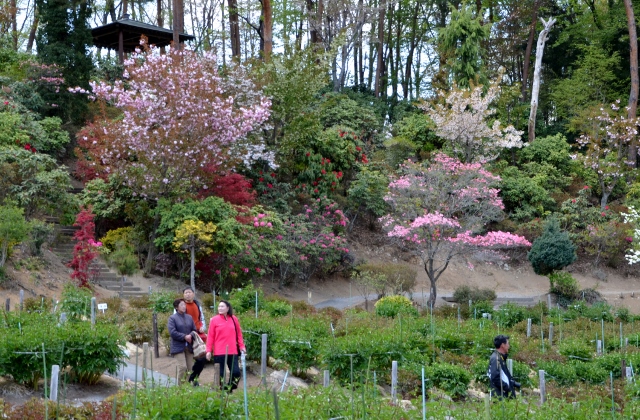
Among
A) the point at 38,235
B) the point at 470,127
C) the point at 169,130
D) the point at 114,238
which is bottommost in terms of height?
the point at 114,238

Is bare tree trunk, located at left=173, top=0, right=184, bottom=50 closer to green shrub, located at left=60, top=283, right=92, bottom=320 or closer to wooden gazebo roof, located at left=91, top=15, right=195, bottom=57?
wooden gazebo roof, located at left=91, top=15, right=195, bottom=57

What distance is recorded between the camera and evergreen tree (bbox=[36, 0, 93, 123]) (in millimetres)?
27078

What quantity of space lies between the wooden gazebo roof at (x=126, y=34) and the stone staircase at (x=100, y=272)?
1084 cm

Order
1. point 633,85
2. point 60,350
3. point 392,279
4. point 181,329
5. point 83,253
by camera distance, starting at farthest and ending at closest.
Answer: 1. point 633,85
2. point 392,279
3. point 83,253
4. point 181,329
5. point 60,350

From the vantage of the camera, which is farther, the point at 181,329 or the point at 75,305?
the point at 75,305


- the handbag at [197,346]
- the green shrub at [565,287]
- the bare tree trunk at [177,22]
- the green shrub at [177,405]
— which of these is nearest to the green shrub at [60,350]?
the handbag at [197,346]

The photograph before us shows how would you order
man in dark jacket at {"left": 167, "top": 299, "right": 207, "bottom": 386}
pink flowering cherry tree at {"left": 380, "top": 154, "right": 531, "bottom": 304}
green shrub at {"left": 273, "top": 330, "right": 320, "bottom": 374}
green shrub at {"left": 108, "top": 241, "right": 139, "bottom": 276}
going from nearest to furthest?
man in dark jacket at {"left": 167, "top": 299, "right": 207, "bottom": 386}, green shrub at {"left": 273, "top": 330, "right": 320, "bottom": 374}, green shrub at {"left": 108, "top": 241, "right": 139, "bottom": 276}, pink flowering cherry tree at {"left": 380, "top": 154, "right": 531, "bottom": 304}

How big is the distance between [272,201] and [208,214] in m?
6.17

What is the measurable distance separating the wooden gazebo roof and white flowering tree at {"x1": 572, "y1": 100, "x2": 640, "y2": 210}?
18406 millimetres

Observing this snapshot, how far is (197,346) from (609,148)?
1057 inches

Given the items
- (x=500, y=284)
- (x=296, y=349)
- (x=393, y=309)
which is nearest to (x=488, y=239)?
(x=393, y=309)

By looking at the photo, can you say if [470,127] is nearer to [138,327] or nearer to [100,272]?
[100,272]

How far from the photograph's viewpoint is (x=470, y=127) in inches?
1200

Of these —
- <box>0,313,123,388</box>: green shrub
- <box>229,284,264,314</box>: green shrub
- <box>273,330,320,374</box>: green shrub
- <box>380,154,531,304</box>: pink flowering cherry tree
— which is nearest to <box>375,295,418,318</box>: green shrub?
<box>380,154,531,304</box>: pink flowering cherry tree
